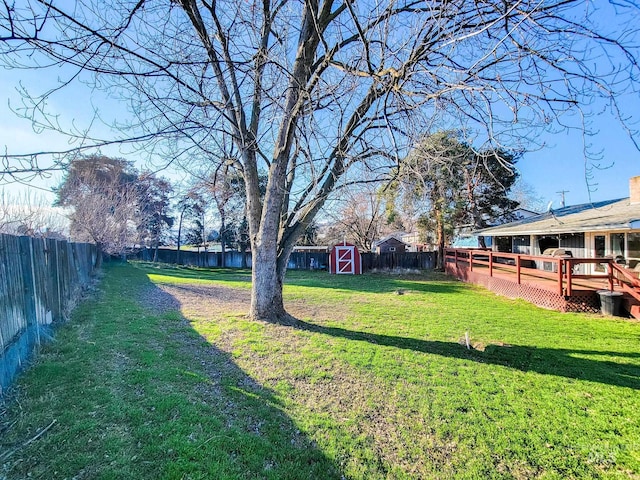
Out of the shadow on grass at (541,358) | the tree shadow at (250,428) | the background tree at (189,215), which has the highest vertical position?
the background tree at (189,215)

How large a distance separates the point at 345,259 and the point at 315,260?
320 cm

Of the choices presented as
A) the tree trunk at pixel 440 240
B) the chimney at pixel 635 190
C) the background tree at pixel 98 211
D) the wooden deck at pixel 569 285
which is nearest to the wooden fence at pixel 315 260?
the tree trunk at pixel 440 240

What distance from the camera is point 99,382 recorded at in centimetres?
319

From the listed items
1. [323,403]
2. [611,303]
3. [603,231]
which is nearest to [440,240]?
[603,231]

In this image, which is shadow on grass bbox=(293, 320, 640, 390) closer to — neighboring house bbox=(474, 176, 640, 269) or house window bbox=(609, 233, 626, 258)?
neighboring house bbox=(474, 176, 640, 269)

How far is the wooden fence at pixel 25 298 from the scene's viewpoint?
10.2ft

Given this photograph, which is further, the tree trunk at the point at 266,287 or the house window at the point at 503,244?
the house window at the point at 503,244

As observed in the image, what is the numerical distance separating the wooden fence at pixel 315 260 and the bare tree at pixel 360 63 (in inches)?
531

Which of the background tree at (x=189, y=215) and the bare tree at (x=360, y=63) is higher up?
the background tree at (x=189, y=215)

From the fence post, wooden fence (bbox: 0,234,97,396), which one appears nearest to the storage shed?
wooden fence (bbox: 0,234,97,396)

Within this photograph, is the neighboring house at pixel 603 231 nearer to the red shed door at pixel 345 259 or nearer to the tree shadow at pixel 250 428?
the tree shadow at pixel 250 428

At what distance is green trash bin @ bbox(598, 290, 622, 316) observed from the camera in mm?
6562

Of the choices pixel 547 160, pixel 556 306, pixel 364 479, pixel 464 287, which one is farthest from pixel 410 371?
pixel 464 287

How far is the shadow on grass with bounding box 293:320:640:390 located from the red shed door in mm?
12290
